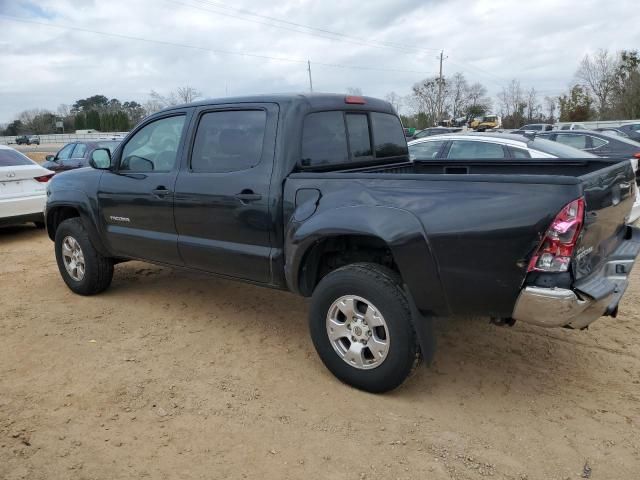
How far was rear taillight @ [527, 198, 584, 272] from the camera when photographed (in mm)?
2701

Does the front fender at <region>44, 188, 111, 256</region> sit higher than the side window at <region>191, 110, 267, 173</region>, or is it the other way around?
the side window at <region>191, 110, 267, 173</region>

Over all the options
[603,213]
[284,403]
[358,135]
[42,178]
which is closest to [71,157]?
[42,178]

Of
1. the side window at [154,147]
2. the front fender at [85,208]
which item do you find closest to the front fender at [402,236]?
the side window at [154,147]

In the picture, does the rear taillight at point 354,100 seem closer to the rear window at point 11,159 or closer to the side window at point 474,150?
the side window at point 474,150

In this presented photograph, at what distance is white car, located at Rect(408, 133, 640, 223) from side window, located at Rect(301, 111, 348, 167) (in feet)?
8.20

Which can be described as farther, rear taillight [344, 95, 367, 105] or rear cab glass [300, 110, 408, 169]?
rear taillight [344, 95, 367, 105]

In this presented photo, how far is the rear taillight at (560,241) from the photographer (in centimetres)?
270

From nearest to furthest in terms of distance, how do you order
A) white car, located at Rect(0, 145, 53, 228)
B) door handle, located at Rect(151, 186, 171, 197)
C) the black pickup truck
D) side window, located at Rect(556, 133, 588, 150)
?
the black pickup truck → door handle, located at Rect(151, 186, 171, 197) → white car, located at Rect(0, 145, 53, 228) → side window, located at Rect(556, 133, 588, 150)

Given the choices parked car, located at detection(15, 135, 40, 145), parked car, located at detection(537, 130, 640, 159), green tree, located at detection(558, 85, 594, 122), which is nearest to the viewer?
parked car, located at detection(537, 130, 640, 159)

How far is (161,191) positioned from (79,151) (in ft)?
38.6

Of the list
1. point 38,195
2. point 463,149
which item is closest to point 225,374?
point 463,149

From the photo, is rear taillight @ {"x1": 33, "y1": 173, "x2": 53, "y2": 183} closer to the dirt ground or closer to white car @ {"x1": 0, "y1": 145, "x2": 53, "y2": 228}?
white car @ {"x1": 0, "y1": 145, "x2": 53, "y2": 228}

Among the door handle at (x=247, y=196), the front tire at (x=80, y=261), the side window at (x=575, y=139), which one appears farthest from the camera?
the side window at (x=575, y=139)

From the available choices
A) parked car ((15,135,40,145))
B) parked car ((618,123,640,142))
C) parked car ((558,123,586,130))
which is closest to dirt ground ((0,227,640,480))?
parked car ((618,123,640,142))
